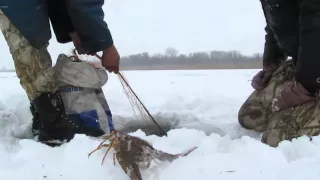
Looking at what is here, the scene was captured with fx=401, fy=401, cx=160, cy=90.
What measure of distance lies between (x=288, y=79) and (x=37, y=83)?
5.58 ft

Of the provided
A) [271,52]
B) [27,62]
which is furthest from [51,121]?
[271,52]

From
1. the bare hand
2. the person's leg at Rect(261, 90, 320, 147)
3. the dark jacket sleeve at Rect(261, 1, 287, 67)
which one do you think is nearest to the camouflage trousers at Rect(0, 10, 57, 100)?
the bare hand

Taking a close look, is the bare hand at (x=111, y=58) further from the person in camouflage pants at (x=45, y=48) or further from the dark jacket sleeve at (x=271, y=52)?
the dark jacket sleeve at (x=271, y=52)

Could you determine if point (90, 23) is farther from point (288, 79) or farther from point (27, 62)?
point (288, 79)

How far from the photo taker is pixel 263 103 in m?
3.07

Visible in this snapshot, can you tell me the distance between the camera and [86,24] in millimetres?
2344

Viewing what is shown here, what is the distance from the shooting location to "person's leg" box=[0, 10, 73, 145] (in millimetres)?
2447

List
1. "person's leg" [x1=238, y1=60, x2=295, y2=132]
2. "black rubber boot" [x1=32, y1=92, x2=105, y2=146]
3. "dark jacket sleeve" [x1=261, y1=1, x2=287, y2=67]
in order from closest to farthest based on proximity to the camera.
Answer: "black rubber boot" [x1=32, y1=92, x2=105, y2=146] → "person's leg" [x1=238, y1=60, x2=295, y2=132] → "dark jacket sleeve" [x1=261, y1=1, x2=287, y2=67]

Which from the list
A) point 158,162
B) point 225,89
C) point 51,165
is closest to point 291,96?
point 158,162

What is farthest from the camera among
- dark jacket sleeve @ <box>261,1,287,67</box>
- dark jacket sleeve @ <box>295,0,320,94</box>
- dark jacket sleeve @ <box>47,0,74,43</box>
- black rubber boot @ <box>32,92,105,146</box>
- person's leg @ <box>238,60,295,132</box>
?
dark jacket sleeve @ <box>261,1,287,67</box>

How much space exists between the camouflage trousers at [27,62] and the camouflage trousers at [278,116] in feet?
4.61

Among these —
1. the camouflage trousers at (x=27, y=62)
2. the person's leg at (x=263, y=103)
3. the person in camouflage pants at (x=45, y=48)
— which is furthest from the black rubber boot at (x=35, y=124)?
the person's leg at (x=263, y=103)

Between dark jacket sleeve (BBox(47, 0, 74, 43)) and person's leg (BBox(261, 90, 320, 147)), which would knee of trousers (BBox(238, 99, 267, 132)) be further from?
dark jacket sleeve (BBox(47, 0, 74, 43))

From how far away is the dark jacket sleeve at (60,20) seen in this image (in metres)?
2.66
